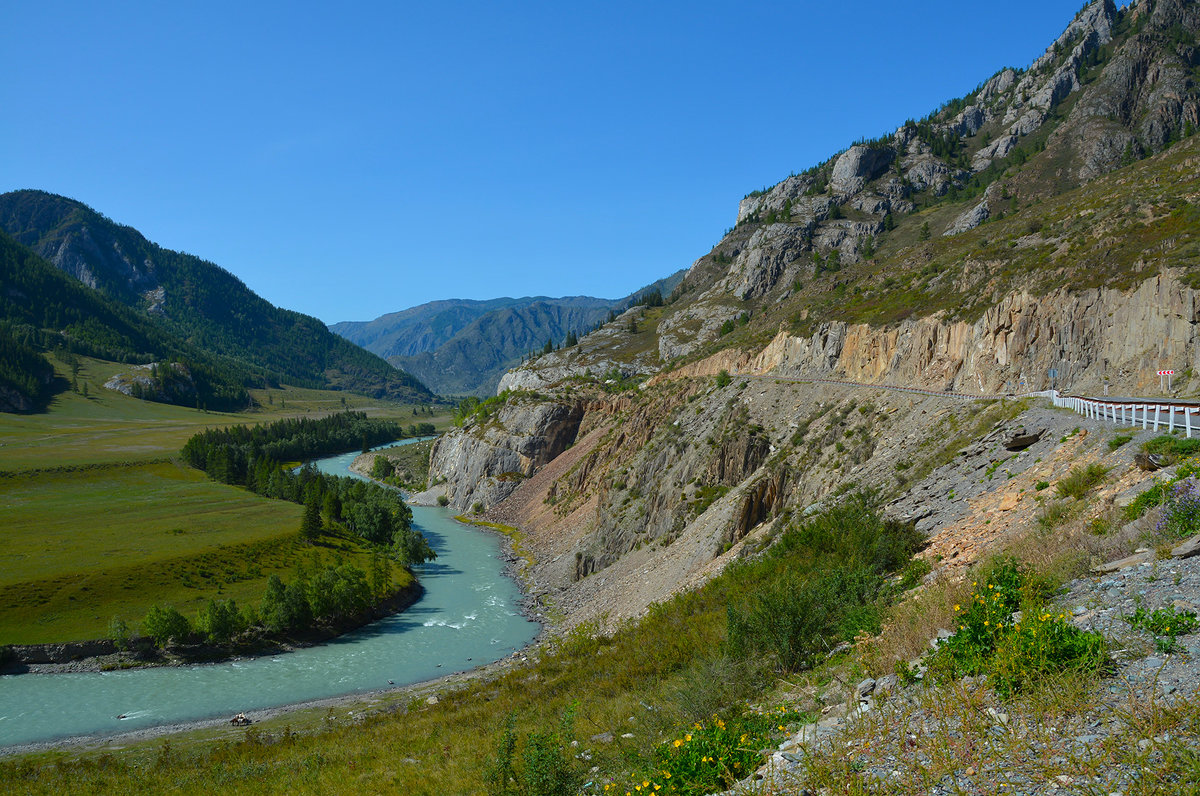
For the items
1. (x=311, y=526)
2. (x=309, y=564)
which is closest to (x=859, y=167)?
(x=311, y=526)

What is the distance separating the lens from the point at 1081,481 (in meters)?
14.4

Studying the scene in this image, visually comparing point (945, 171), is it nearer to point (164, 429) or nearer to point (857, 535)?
point (857, 535)

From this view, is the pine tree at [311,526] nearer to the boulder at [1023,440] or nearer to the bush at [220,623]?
the bush at [220,623]

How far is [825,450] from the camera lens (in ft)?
124

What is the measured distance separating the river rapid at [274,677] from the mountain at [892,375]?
726cm

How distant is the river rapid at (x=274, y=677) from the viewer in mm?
35031

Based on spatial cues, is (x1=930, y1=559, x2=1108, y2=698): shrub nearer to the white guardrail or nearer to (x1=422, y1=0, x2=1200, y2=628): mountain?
(x1=422, y1=0, x2=1200, y2=628): mountain

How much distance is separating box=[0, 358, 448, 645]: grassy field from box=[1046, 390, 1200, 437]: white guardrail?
189 feet

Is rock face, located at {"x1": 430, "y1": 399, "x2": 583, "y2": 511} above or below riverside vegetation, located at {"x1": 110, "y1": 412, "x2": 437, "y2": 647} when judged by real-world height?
above

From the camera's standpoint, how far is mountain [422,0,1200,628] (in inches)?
1267

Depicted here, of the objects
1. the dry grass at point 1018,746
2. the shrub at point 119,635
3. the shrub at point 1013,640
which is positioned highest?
the shrub at point 1013,640

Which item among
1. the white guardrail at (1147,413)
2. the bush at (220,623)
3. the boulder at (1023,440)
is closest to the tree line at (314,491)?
the bush at (220,623)

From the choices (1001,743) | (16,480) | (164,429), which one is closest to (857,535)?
(1001,743)

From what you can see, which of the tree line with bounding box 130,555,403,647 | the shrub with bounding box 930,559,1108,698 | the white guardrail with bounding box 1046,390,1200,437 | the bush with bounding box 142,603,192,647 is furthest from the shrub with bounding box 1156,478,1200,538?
the bush with bounding box 142,603,192,647
